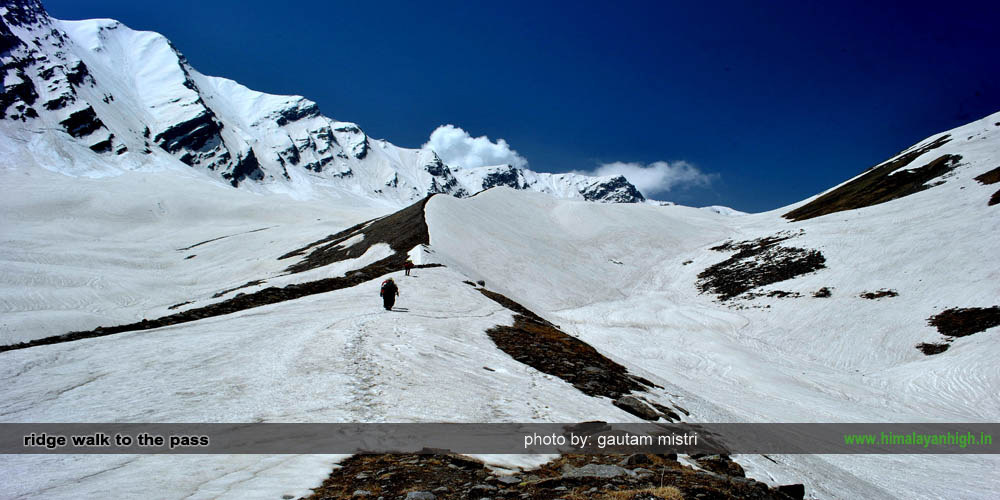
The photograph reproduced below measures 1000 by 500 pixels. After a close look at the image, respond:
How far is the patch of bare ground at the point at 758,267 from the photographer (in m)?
44.8

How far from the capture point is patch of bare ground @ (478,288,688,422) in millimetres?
12969

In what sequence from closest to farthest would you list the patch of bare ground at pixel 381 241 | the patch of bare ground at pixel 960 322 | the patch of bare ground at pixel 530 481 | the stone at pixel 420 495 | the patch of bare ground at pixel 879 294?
the stone at pixel 420 495 → the patch of bare ground at pixel 530 481 → the patch of bare ground at pixel 960 322 → the patch of bare ground at pixel 879 294 → the patch of bare ground at pixel 381 241

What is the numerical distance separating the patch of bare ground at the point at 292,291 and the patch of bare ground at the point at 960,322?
35174 millimetres

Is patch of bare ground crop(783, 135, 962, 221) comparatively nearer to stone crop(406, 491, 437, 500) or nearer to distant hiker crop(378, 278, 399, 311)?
distant hiker crop(378, 278, 399, 311)

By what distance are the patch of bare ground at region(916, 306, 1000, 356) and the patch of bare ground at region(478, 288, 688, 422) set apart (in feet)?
76.1

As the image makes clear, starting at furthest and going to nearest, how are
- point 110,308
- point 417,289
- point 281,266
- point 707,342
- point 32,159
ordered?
1. point 32,159
2. point 281,266
3. point 110,308
4. point 707,342
5. point 417,289

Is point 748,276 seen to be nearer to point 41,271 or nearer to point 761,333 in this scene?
point 761,333

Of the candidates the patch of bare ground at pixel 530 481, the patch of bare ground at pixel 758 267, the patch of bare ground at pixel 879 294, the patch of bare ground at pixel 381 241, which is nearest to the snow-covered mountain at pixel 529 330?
the patch of bare ground at pixel 879 294

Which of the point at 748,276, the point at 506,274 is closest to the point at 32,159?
the point at 506,274

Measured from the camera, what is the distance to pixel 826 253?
45500 mm

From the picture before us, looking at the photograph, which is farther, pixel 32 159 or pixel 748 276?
pixel 32 159

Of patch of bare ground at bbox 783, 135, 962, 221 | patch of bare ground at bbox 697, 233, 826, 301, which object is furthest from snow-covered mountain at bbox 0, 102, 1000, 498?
patch of bare ground at bbox 783, 135, 962, 221

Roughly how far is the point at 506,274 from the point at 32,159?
196255 millimetres

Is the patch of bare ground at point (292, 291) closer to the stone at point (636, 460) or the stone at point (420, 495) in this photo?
the stone at point (420, 495)
